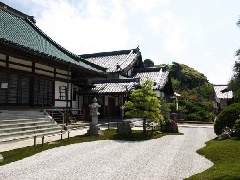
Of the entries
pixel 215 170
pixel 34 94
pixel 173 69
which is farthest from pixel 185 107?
pixel 173 69

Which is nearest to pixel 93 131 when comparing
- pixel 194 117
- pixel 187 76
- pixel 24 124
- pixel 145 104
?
pixel 145 104

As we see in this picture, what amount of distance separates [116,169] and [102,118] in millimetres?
18747

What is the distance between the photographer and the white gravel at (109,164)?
24.5ft

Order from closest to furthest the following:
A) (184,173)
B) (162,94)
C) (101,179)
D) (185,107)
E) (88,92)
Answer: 1. (101,179)
2. (184,173)
3. (88,92)
4. (185,107)
5. (162,94)

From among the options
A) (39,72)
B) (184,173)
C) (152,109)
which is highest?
(39,72)

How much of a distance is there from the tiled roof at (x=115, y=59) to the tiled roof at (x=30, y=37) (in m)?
8.01

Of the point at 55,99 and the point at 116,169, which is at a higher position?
the point at 55,99

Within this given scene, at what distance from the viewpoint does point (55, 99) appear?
72.7 ft

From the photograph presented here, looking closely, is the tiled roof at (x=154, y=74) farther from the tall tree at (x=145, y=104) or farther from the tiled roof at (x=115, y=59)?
the tall tree at (x=145, y=104)

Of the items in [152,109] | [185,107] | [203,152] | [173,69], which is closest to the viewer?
[203,152]

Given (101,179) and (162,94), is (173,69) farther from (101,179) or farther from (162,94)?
(101,179)

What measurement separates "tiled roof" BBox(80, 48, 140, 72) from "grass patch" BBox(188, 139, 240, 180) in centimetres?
2326

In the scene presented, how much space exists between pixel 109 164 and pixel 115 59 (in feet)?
97.7

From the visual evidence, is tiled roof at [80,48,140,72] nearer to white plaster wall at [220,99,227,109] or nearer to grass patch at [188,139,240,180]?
white plaster wall at [220,99,227,109]
